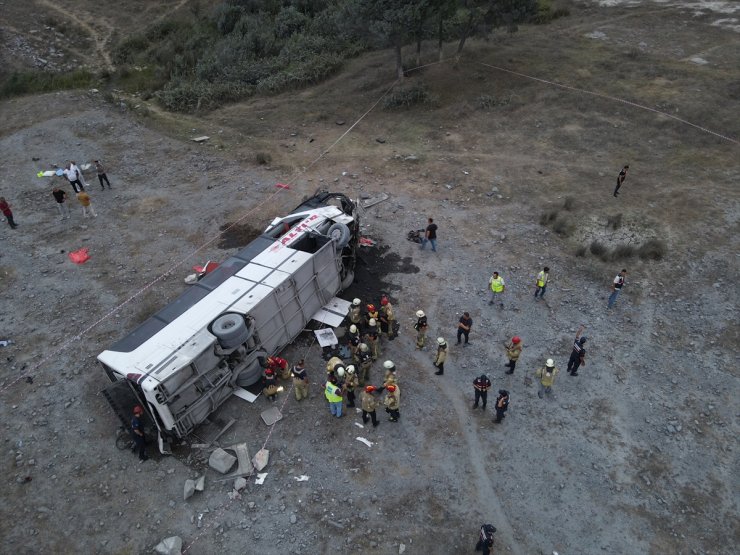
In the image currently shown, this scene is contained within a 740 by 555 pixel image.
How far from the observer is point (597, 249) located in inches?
605

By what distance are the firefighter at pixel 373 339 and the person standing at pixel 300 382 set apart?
1768 millimetres

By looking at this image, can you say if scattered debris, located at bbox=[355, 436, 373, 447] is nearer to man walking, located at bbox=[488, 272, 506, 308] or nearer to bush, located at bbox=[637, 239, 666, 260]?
man walking, located at bbox=[488, 272, 506, 308]

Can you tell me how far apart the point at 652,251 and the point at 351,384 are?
35.5 feet

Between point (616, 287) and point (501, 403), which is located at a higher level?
point (616, 287)

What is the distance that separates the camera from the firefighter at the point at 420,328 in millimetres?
12173

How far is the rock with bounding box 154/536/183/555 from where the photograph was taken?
8.64 metres

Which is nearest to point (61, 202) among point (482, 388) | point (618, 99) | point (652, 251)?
point (482, 388)

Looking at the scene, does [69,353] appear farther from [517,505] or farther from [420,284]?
[517,505]

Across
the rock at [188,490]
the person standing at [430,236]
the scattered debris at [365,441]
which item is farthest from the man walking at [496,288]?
the rock at [188,490]

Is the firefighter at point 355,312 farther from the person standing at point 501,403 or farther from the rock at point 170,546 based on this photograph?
the rock at point 170,546

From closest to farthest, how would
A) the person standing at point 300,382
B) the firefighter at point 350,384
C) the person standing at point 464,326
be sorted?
the firefighter at point 350,384
the person standing at point 300,382
the person standing at point 464,326

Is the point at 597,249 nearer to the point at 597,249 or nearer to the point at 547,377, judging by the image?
the point at 597,249

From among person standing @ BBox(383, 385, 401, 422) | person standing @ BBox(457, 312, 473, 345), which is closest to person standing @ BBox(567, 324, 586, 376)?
person standing @ BBox(457, 312, 473, 345)

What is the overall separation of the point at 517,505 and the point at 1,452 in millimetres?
10890
